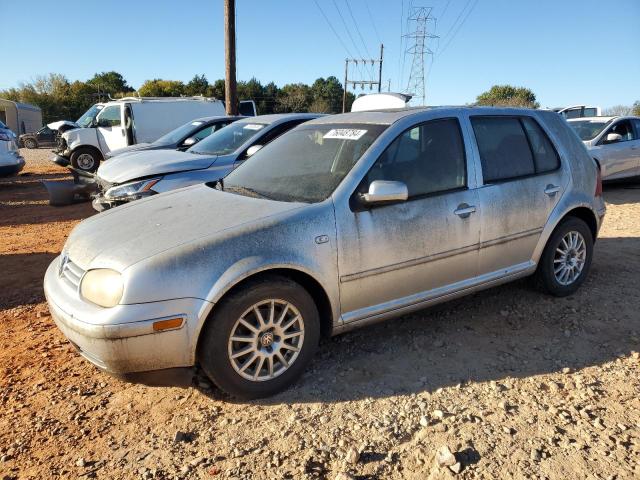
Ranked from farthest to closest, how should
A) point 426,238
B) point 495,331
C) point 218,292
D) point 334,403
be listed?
1. point 495,331
2. point 426,238
3. point 334,403
4. point 218,292

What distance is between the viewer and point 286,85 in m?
64.1

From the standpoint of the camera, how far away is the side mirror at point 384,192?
3.12 m

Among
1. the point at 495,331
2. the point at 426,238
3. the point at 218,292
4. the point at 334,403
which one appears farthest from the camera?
the point at 495,331

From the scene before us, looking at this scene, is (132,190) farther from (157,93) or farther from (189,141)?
(157,93)

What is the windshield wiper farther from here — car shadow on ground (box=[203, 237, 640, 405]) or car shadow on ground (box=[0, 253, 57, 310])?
car shadow on ground (box=[0, 253, 57, 310])

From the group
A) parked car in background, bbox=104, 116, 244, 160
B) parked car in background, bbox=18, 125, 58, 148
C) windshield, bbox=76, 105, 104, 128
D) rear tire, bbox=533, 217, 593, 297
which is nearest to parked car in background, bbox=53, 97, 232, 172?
windshield, bbox=76, 105, 104, 128

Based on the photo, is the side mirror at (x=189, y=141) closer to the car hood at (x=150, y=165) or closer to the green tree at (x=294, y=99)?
the car hood at (x=150, y=165)

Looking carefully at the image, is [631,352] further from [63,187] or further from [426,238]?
[63,187]

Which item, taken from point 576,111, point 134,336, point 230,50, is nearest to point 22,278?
point 134,336

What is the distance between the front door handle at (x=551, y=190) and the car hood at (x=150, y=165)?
4179 mm

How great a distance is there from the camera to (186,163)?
6.55 meters

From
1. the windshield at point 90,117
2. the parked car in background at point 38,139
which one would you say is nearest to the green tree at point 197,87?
the parked car in background at point 38,139

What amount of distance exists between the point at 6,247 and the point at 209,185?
14.1 feet

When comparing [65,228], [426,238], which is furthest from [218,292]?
[65,228]
